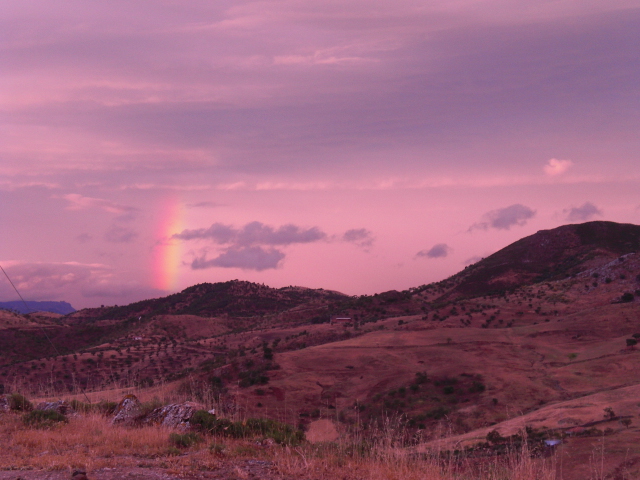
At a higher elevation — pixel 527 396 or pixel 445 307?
pixel 445 307

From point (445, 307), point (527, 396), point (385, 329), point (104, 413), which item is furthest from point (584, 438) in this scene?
point (445, 307)

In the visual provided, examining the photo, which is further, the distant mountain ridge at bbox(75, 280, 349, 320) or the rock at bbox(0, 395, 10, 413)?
the distant mountain ridge at bbox(75, 280, 349, 320)

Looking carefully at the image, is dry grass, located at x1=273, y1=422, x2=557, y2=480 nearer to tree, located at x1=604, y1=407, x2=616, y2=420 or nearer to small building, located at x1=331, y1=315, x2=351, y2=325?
tree, located at x1=604, y1=407, x2=616, y2=420

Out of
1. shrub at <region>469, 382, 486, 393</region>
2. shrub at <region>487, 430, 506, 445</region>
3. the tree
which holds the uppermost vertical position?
shrub at <region>487, 430, 506, 445</region>

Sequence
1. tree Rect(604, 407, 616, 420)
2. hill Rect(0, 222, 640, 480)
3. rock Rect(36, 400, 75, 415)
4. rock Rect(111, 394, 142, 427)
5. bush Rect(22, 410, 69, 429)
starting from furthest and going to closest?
hill Rect(0, 222, 640, 480), tree Rect(604, 407, 616, 420), rock Rect(36, 400, 75, 415), rock Rect(111, 394, 142, 427), bush Rect(22, 410, 69, 429)

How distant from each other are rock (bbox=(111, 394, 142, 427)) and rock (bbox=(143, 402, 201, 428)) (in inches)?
12.0

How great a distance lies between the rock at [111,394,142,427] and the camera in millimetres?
11250

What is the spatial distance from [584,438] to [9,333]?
64.9 meters

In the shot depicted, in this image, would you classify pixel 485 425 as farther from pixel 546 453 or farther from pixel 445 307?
pixel 445 307

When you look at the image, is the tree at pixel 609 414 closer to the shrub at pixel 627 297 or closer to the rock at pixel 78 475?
the rock at pixel 78 475

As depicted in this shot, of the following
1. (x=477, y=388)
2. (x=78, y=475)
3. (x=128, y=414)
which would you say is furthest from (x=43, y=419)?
(x=477, y=388)

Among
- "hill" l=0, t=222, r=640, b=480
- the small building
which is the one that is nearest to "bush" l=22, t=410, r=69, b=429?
"hill" l=0, t=222, r=640, b=480

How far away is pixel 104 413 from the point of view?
1262 cm

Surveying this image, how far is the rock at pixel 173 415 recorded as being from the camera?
1028cm
